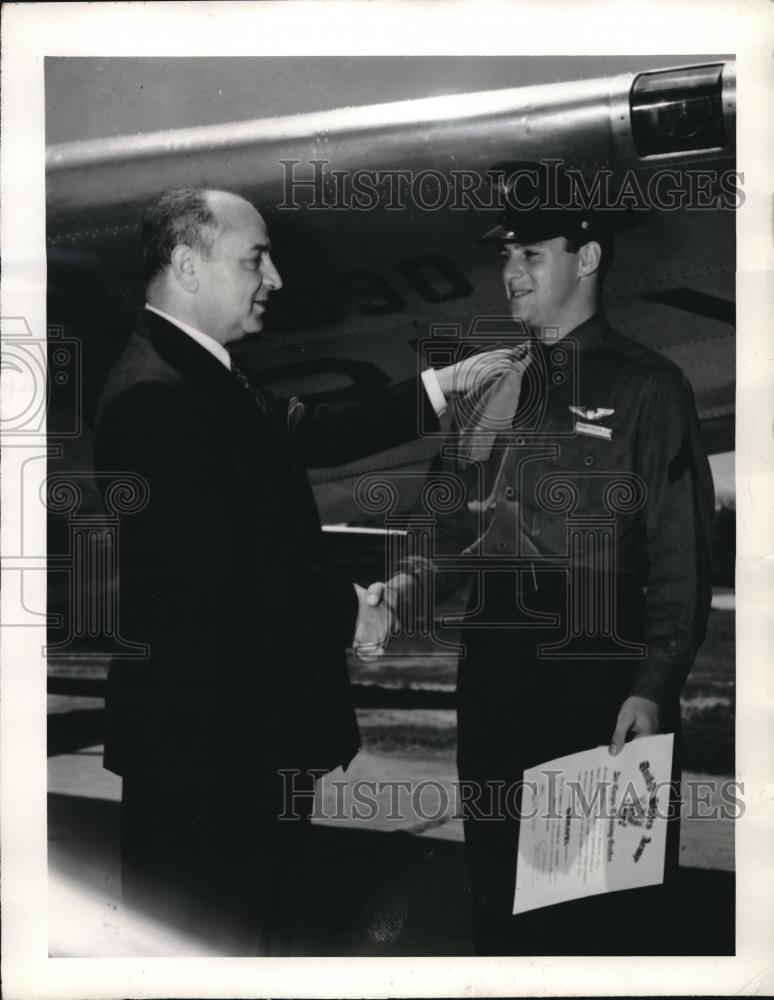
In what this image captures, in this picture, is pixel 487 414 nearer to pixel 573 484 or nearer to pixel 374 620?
pixel 573 484

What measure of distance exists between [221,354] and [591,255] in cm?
92

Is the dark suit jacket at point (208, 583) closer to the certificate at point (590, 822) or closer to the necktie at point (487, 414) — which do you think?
the necktie at point (487, 414)

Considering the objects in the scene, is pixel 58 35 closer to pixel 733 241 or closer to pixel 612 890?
pixel 733 241

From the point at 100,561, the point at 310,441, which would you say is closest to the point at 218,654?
the point at 100,561

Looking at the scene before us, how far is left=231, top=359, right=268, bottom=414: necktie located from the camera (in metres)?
2.52

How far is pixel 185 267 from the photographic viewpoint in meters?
2.53

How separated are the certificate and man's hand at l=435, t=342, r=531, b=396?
3.05 feet

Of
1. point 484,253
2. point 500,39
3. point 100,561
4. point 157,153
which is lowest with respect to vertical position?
point 100,561

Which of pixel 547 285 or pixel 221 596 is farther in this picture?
pixel 547 285

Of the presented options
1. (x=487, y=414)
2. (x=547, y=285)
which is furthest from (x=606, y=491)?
(x=547, y=285)

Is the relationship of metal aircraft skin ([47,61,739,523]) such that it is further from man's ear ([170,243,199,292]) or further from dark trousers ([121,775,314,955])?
dark trousers ([121,775,314,955])

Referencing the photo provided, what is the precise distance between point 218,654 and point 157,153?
1201mm

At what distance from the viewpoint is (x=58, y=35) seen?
2576mm

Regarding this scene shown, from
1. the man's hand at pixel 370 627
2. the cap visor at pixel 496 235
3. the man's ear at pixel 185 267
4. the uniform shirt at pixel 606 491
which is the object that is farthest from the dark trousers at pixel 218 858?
the cap visor at pixel 496 235
